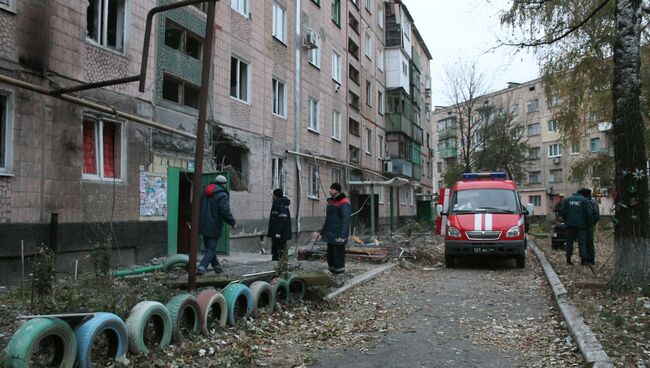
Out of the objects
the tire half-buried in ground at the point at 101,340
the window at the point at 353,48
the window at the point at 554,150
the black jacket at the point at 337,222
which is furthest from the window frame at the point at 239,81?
the window at the point at 554,150

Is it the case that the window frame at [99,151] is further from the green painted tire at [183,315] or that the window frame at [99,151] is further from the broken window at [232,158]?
the green painted tire at [183,315]

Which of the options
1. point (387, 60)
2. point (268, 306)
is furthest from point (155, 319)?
point (387, 60)

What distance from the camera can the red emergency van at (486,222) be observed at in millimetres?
12344

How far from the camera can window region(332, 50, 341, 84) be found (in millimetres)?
24270

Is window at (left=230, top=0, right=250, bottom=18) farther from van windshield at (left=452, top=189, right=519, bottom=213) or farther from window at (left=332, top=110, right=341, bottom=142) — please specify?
van windshield at (left=452, top=189, right=519, bottom=213)

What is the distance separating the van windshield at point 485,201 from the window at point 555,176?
44685mm

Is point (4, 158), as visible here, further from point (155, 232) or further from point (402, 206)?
point (402, 206)

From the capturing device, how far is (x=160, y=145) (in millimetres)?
12164

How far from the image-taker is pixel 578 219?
11.9 metres

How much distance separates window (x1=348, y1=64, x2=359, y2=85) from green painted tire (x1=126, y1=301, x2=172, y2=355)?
2268 centimetres

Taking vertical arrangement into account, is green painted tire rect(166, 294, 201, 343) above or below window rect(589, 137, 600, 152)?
below

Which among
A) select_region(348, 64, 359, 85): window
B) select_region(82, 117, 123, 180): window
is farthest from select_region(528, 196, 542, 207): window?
select_region(82, 117, 123, 180): window

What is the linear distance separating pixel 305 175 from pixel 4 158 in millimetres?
12256

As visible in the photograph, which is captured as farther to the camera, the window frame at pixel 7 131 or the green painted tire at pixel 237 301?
the window frame at pixel 7 131
